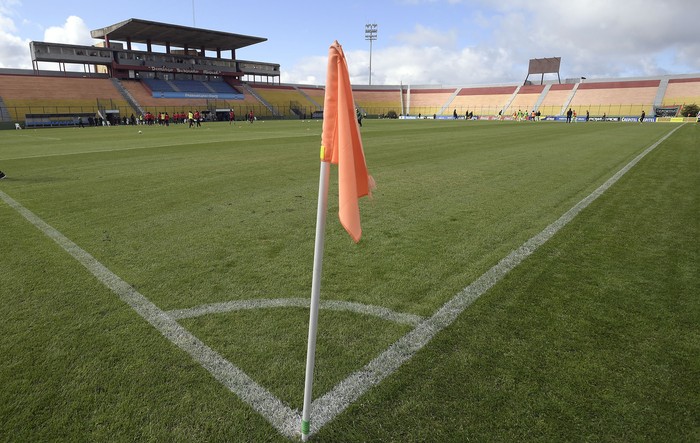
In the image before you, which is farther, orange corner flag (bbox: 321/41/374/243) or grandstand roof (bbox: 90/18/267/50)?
grandstand roof (bbox: 90/18/267/50)

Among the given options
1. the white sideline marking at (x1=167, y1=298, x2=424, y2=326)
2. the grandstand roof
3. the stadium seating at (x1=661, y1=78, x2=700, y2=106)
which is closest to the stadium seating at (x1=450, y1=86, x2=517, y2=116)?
the stadium seating at (x1=661, y1=78, x2=700, y2=106)

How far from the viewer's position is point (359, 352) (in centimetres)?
264

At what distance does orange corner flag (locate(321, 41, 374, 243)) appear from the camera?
1.85 meters

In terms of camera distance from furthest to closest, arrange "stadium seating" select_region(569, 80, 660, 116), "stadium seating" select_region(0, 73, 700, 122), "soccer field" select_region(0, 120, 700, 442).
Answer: "stadium seating" select_region(569, 80, 660, 116) → "stadium seating" select_region(0, 73, 700, 122) → "soccer field" select_region(0, 120, 700, 442)

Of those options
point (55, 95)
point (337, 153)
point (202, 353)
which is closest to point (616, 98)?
point (55, 95)

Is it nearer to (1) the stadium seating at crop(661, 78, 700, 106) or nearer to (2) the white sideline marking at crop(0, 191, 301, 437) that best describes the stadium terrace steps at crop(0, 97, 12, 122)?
(2) the white sideline marking at crop(0, 191, 301, 437)

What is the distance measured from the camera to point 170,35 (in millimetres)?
57188

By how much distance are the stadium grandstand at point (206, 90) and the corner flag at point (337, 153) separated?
4800 cm

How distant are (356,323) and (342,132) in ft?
5.31

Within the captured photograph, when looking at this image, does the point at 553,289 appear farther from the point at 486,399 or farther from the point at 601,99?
the point at 601,99

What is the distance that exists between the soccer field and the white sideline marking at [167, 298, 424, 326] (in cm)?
3

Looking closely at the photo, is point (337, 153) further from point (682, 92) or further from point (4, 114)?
point (682, 92)

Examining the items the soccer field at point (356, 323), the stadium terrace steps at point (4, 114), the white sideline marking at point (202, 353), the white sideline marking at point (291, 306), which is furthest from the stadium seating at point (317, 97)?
the white sideline marking at point (291, 306)

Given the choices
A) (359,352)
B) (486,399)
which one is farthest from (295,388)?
(486,399)
